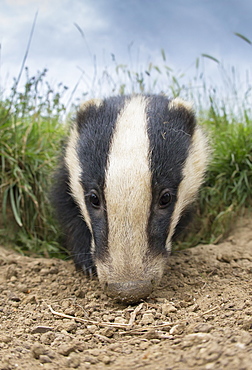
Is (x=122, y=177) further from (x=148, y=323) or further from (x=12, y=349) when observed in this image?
(x=12, y=349)

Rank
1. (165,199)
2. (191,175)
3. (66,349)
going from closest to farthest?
(66,349) < (165,199) < (191,175)

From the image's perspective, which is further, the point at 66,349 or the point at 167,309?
the point at 167,309

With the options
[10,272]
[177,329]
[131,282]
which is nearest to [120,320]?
[131,282]

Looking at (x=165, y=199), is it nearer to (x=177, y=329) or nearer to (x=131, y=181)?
(x=131, y=181)

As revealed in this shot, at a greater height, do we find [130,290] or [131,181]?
[131,181]

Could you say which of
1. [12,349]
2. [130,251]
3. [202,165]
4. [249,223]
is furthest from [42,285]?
[249,223]

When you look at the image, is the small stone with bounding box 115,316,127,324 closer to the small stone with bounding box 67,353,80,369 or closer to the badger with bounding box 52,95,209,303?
the badger with bounding box 52,95,209,303
